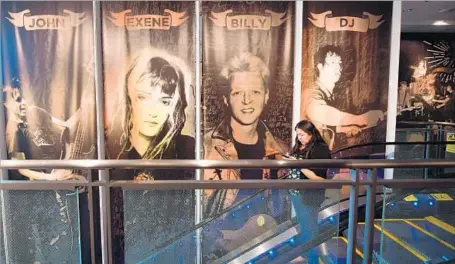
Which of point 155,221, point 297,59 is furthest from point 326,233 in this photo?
point 297,59

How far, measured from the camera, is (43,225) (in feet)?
7.39

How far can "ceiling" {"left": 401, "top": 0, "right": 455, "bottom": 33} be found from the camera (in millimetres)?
7398

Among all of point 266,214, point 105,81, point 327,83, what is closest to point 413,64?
point 327,83

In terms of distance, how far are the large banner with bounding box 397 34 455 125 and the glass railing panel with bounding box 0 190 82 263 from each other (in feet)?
33.9

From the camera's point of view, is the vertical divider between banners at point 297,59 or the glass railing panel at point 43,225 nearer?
the glass railing panel at point 43,225

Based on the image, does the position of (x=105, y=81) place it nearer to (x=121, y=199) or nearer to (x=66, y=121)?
(x=66, y=121)

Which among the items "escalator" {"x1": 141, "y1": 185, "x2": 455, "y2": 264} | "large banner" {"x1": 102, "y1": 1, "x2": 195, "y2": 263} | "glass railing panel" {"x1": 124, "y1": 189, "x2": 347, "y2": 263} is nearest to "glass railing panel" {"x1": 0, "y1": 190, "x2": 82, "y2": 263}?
"glass railing panel" {"x1": 124, "y1": 189, "x2": 347, "y2": 263}

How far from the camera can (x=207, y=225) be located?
2.37 m

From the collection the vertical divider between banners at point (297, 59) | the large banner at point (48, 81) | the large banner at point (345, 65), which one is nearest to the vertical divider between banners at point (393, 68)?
the large banner at point (345, 65)

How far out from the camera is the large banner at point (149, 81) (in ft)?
18.0

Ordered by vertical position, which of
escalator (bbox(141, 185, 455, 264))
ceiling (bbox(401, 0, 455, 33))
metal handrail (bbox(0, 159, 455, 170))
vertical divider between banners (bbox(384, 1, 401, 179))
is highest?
ceiling (bbox(401, 0, 455, 33))

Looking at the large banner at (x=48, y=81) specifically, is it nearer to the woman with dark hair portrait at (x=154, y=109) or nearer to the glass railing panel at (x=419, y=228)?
the woman with dark hair portrait at (x=154, y=109)

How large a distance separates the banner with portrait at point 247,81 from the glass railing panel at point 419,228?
2708mm

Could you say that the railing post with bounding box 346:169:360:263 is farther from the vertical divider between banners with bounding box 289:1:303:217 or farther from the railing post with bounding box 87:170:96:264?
the vertical divider between banners with bounding box 289:1:303:217
